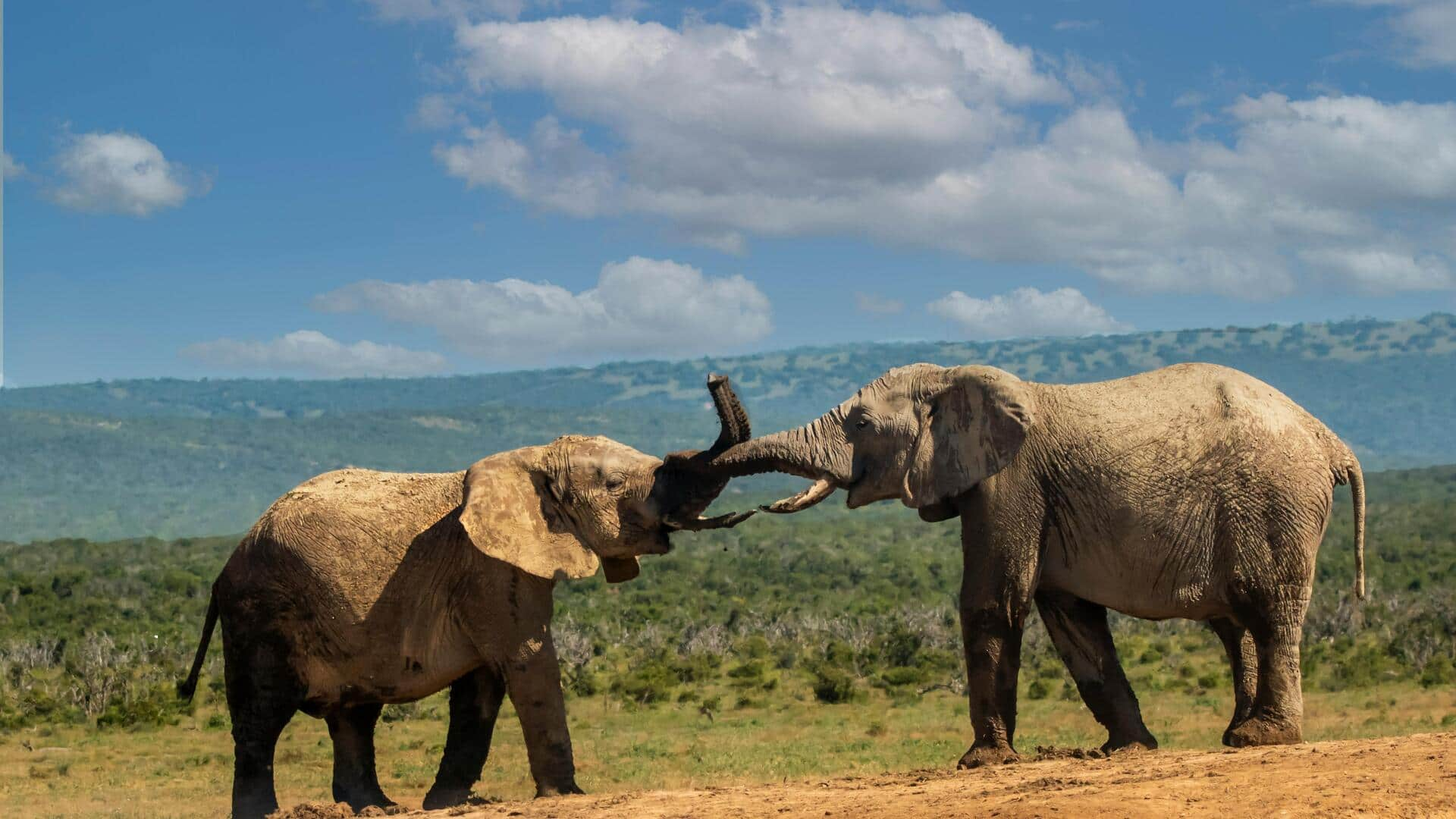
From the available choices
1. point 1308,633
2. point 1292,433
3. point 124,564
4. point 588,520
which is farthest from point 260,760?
point 124,564

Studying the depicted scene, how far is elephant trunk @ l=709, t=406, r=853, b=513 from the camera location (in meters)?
10.8

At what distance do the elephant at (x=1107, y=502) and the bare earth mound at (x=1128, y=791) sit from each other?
78 centimetres

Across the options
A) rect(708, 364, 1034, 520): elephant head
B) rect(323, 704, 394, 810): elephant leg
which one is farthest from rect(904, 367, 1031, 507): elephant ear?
rect(323, 704, 394, 810): elephant leg

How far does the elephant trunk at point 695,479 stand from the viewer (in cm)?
1091

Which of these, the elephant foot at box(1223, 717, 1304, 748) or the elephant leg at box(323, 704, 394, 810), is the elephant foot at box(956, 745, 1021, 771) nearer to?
the elephant foot at box(1223, 717, 1304, 748)

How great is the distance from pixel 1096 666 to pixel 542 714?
360 cm

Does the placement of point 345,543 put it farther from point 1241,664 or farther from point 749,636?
point 749,636

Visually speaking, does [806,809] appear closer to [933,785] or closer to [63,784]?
[933,785]

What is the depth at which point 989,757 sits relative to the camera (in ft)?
35.0

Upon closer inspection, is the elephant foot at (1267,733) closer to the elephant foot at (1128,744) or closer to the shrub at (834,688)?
the elephant foot at (1128,744)

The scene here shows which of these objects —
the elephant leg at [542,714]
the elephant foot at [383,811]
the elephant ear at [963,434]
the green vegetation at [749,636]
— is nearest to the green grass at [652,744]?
the green vegetation at [749,636]

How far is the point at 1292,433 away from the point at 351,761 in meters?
6.55

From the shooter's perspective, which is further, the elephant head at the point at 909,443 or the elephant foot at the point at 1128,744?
the elephant foot at the point at 1128,744

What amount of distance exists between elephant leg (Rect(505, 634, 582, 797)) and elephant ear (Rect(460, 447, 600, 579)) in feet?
1.75
